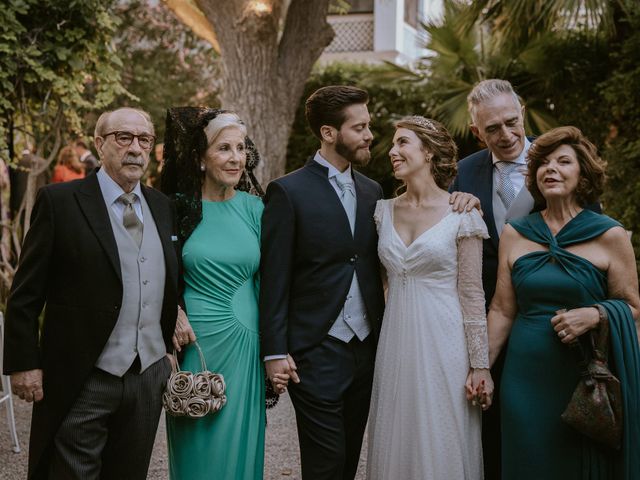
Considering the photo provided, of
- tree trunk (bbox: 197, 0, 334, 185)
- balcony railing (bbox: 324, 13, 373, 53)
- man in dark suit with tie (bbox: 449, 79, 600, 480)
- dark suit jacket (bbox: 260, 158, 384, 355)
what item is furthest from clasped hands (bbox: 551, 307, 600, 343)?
balcony railing (bbox: 324, 13, 373, 53)

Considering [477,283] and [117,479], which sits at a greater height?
[477,283]

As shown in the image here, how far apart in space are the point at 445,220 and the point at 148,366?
1445 millimetres

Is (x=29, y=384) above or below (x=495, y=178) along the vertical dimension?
below

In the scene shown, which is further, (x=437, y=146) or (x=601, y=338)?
(x=437, y=146)

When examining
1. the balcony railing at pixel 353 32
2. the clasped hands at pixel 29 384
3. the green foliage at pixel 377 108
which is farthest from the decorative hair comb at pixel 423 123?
the balcony railing at pixel 353 32

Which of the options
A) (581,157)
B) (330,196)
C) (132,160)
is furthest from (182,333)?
(581,157)

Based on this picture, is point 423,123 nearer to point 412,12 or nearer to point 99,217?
point 99,217

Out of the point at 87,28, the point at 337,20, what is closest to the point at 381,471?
the point at 87,28

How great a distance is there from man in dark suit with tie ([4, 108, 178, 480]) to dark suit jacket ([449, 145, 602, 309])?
157 centimetres

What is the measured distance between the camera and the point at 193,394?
330 cm

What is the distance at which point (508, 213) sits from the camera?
12.8 ft

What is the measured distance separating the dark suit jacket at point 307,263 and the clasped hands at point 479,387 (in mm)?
488

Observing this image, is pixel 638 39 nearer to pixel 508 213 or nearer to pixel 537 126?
pixel 537 126

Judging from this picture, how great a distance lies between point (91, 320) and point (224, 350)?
66 centimetres
